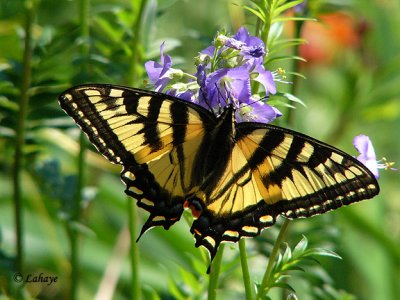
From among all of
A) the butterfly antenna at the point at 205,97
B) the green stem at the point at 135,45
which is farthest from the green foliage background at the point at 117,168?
the butterfly antenna at the point at 205,97

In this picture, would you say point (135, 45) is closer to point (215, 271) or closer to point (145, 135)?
point (145, 135)

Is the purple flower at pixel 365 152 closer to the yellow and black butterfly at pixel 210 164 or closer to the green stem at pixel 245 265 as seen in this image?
the yellow and black butterfly at pixel 210 164

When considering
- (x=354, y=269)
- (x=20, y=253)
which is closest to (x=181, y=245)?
(x=354, y=269)

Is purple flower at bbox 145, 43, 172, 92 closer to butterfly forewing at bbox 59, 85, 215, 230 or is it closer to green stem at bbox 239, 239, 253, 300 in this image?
butterfly forewing at bbox 59, 85, 215, 230

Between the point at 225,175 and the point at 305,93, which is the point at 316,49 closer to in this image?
the point at 305,93

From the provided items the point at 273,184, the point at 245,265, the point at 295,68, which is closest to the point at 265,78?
the point at 273,184

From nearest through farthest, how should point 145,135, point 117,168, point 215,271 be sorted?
point 215,271 → point 145,135 → point 117,168
